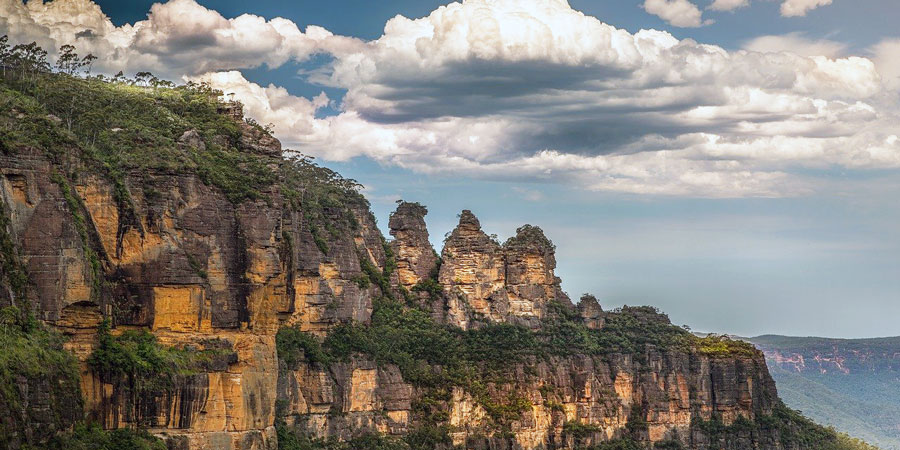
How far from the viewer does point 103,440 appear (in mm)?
67938

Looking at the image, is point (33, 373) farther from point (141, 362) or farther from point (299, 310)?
point (299, 310)

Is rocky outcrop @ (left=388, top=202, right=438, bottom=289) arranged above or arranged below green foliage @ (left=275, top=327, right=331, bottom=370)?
above

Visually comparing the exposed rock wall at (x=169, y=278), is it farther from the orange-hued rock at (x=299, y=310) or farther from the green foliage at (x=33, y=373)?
the green foliage at (x=33, y=373)

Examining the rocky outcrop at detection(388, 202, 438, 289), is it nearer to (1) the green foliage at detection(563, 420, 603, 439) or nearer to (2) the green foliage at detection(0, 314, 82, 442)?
(1) the green foliage at detection(563, 420, 603, 439)

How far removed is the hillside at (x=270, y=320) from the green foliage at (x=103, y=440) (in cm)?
14

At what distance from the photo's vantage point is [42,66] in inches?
3374

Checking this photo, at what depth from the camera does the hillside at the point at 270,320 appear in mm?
67500

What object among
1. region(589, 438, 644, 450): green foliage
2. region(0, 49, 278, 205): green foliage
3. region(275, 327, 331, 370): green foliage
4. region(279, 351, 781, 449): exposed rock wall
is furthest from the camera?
region(589, 438, 644, 450): green foliage

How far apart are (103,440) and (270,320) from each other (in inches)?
540

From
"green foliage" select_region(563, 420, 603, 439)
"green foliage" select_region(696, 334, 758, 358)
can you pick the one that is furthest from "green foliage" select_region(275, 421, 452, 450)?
"green foliage" select_region(696, 334, 758, 358)

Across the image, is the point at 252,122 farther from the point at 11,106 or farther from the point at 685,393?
the point at 685,393

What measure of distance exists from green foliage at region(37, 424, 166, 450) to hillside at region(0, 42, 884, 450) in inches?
5.5

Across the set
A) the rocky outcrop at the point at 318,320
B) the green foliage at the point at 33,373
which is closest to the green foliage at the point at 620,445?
the rocky outcrop at the point at 318,320

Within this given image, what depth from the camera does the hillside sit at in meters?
67.5
